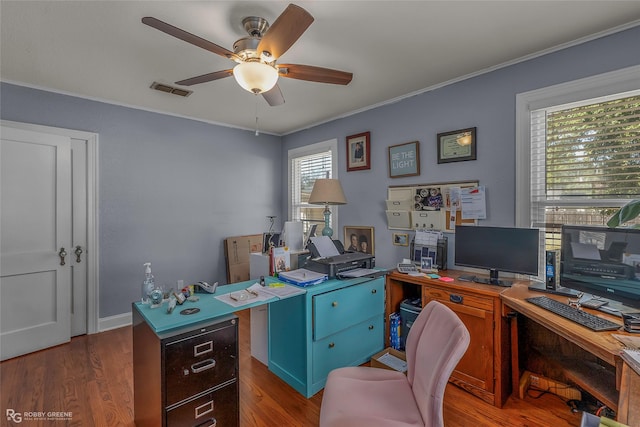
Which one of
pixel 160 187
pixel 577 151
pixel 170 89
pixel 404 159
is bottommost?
pixel 160 187

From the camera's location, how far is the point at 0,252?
2.54 metres

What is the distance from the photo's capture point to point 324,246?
2.43m

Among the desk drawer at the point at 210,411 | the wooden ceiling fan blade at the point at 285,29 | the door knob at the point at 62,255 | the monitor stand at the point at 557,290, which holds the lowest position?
the desk drawer at the point at 210,411

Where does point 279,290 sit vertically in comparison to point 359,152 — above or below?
below

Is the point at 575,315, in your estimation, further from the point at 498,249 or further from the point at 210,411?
the point at 210,411

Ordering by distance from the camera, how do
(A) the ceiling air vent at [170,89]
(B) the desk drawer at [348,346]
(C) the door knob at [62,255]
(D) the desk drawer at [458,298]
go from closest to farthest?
(D) the desk drawer at [458,298], (B) the desk drawer at [348,346], (A) the ceiling air vent at [170,89], (C) the door knob at [62,255]

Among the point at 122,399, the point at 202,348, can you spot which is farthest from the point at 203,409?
the point at 122,399

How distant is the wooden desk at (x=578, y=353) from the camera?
118 centimetres

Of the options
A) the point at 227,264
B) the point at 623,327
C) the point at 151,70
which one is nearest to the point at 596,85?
the point at 623,327

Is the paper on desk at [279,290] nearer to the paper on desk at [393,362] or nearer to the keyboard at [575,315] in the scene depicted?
the paper on desk at [393,362]

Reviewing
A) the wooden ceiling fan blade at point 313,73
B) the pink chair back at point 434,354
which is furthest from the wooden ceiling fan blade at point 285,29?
the pink chair back at point 434,354

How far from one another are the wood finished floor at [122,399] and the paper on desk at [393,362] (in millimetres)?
337

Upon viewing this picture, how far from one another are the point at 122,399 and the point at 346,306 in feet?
5.56

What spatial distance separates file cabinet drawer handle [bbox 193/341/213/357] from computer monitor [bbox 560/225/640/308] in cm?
212
